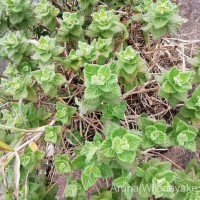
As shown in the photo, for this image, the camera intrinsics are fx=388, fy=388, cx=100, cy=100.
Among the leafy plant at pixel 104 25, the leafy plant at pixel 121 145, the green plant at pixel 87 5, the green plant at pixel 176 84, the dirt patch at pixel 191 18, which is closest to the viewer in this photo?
the leafy plant at pixel 121 145

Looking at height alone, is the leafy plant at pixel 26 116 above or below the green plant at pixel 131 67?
below

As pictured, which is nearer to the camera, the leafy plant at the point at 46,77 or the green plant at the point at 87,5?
the leafy plant at the point at 46,77

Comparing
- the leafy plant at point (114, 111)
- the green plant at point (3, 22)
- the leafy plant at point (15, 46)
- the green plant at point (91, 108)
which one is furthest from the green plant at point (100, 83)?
the green plant at point (3, 22)

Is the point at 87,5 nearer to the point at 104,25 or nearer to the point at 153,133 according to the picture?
the point at 104,25

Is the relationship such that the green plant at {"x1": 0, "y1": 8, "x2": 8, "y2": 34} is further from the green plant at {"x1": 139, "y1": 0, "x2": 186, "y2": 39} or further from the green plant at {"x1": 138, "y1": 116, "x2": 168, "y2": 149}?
the green plant at {"x1": 138, "y1": 116, "x2": 168, "y2": 149}

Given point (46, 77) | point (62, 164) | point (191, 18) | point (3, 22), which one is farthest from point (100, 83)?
point (191, 18)

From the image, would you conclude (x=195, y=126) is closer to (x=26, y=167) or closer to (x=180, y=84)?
(x=180, y=84)

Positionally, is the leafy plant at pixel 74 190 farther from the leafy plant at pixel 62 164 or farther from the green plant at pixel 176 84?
the green plant at pixel 176 84
